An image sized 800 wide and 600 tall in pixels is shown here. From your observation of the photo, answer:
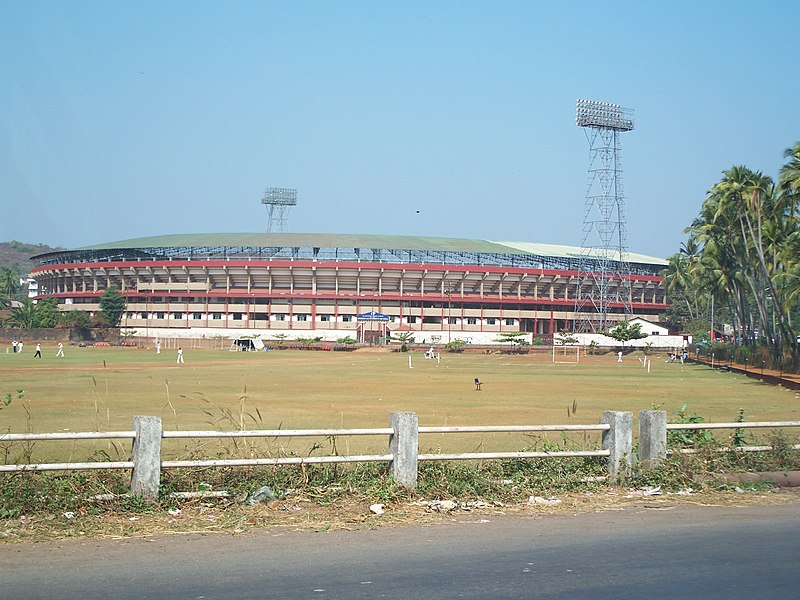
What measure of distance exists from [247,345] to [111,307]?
101ft

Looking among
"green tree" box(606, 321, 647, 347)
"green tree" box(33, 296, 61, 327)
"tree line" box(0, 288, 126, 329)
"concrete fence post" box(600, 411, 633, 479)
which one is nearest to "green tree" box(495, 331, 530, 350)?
"green tree" box(606, 321, 647, 347)

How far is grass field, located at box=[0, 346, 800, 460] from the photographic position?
2069 centimetres

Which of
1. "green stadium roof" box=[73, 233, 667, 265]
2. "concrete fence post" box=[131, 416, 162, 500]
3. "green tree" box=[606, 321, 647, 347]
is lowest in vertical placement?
"concrete fence post" box=[131, 416, 162, 500]

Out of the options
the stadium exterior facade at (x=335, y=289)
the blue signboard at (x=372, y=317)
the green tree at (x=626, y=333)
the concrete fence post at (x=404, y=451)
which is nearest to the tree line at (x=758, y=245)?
the green tree at (x=626, y=333)

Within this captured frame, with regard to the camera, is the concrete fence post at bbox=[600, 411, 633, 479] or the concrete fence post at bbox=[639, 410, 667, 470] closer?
the concrete fence post at bbox=[600, 411, 633, 479]

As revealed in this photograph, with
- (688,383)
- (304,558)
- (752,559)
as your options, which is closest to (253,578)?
(304,558)

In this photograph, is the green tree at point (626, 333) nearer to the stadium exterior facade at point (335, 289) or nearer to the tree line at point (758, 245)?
the tree line at point (758, 245)

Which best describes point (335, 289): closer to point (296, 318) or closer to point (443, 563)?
point (296, 318)

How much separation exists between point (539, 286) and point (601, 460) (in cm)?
11700

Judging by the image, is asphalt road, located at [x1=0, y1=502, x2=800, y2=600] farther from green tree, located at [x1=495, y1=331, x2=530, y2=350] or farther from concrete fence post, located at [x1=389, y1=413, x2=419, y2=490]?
green tree, located at [x1=495, y1=331, x2=530, y2=350]

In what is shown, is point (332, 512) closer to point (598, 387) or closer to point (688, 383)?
point (598, 387)

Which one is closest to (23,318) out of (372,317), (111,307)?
(111,307)

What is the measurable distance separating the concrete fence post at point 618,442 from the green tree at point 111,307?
118982 millimetres

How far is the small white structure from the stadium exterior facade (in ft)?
39.6
